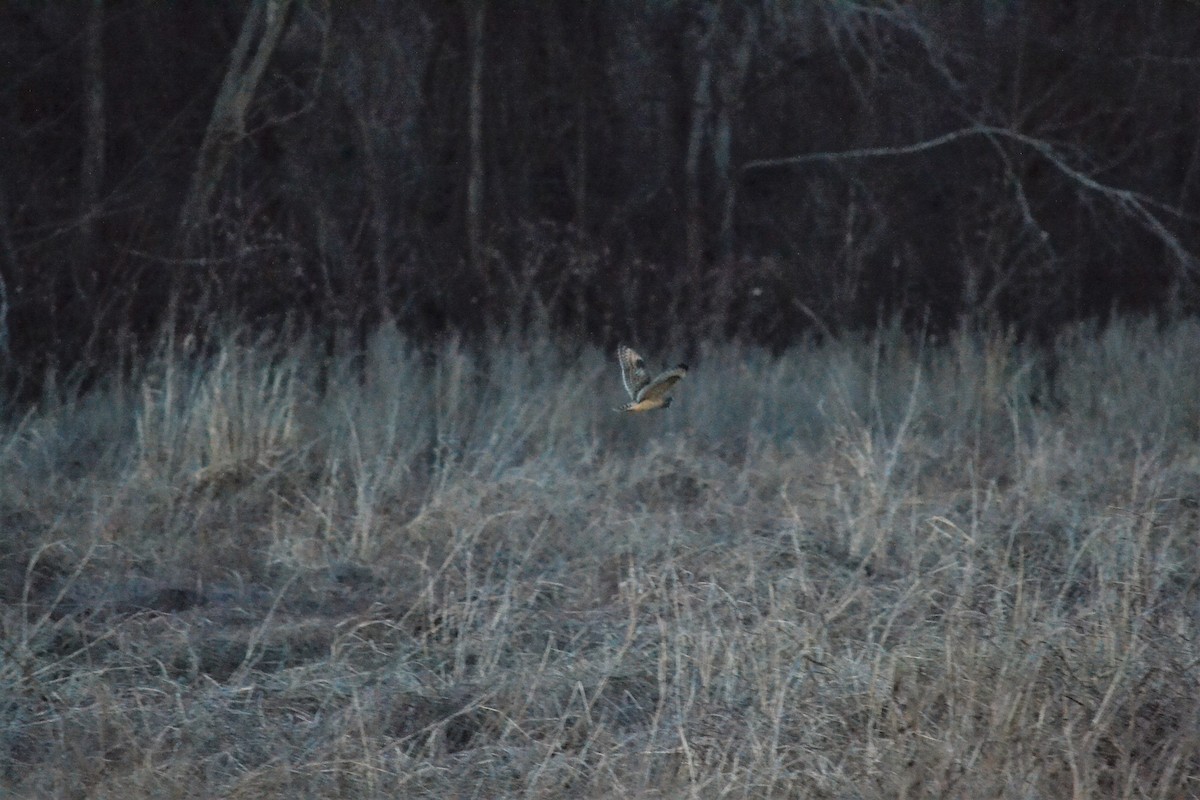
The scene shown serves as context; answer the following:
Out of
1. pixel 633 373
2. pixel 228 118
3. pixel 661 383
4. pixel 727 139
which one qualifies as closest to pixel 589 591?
pixel 633 373

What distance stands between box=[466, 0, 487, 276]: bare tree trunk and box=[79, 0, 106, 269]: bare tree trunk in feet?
10.7

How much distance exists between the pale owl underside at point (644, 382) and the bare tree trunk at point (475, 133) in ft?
28.9

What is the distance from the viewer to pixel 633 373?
170 inches

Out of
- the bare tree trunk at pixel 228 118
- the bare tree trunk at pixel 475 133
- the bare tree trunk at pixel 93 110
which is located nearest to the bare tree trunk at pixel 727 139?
the bare tree trunk at pixel 475 133

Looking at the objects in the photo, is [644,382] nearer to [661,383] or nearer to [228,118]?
[661,383]

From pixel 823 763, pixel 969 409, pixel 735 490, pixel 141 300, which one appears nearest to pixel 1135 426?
pixel 969 409

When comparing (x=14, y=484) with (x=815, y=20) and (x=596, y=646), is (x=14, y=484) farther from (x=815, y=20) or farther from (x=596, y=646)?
(x=815, y=20)

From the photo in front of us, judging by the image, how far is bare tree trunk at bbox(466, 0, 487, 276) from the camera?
13.3 metres

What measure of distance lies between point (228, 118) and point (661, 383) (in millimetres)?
6975

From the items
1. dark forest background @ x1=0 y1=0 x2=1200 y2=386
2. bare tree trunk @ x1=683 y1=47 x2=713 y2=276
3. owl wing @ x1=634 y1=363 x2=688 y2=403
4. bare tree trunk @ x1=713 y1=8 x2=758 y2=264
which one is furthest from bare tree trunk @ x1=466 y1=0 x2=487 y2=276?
owl wing @ x1=634 y1=363 x2=688 y2=403

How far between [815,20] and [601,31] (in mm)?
2900

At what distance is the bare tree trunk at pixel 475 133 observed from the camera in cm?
1327

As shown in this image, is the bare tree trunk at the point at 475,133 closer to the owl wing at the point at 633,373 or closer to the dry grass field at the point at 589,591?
the dry grass field at the point at 589,591

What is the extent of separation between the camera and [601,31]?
14.4 meters
